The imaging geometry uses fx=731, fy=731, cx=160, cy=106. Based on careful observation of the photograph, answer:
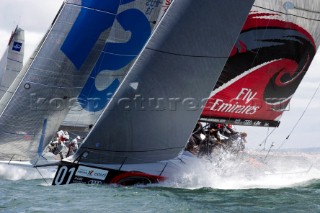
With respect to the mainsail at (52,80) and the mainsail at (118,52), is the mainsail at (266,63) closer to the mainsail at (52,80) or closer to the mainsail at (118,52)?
the mainsail at (118,52)

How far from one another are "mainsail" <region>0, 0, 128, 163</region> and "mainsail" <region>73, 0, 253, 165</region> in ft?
→ 11.2

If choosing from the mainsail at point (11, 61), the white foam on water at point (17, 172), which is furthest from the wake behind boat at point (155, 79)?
the mainsail at point (11, 61)

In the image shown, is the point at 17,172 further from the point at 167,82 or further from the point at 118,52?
the point at 167,82

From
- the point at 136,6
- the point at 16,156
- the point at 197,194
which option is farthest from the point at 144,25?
the point at 197,194

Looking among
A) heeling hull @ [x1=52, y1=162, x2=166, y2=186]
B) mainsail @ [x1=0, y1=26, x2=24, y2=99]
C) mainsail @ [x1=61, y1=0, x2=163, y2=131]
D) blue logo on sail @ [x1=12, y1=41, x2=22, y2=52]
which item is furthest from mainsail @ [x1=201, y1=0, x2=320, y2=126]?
blue logo on sail @ [x1=12, y1=41, x2=22, y2=52]

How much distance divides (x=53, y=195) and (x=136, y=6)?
6.76m

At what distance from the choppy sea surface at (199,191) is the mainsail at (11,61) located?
8359mm

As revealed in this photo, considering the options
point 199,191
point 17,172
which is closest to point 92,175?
point 199,191

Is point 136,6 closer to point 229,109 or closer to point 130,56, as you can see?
point 130,56

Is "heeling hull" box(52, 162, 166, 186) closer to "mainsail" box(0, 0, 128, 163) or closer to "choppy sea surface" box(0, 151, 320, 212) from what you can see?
"choppy sea surface" box(0, 151, 320, 212)

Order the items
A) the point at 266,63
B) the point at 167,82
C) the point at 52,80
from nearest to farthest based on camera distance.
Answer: the point at 167,82 → the point at 266,63 → the point at 52,80

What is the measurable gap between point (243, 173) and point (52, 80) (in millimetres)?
4719

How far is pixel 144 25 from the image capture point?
17.4 m

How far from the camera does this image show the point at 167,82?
12625mm
